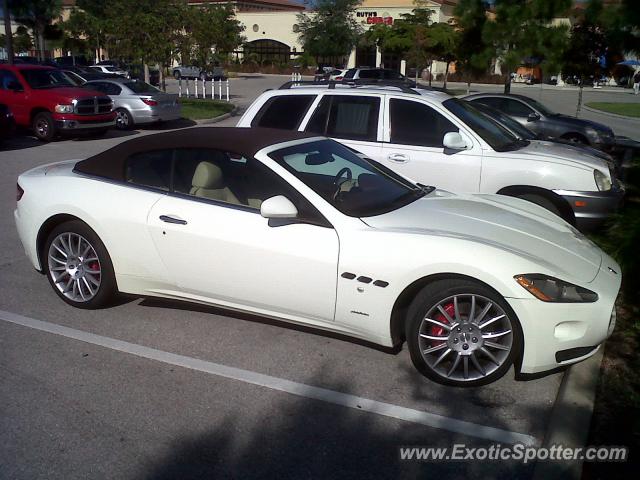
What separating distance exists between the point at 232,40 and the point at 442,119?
20.2m

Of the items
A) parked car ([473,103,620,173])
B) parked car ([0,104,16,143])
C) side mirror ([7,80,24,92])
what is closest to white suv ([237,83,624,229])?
parked car ([473,103,620,173])

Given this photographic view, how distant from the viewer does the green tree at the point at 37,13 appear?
42.6 meters

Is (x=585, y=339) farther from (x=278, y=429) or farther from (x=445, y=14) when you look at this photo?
(x=445, y=14)

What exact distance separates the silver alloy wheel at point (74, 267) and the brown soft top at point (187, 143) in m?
0.60

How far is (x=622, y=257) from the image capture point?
616 cm

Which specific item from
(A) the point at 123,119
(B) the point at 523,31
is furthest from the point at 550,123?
(A) the point at 123,119

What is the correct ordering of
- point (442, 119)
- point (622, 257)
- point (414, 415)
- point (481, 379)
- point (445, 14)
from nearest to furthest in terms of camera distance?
point (414, 415), point (481, 379), point (622, 257), point (442, 119), point (445, 14)

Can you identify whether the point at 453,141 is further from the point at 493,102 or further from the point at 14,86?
the point at 14,86

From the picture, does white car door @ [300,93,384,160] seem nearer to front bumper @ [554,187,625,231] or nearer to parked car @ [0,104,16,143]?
front bumper @ [554,187,625,231]

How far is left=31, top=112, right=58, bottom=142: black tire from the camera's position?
16.6 meters

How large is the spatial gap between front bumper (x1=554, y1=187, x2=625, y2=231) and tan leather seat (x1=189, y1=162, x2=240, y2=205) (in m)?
3.97

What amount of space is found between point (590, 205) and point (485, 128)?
147cm

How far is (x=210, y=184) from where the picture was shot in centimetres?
514

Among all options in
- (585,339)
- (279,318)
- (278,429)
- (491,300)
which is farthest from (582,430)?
(279,318)
